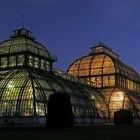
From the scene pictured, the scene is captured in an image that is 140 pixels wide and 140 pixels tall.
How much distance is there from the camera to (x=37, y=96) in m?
75.8

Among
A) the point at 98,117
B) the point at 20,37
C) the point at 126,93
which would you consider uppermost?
the point at 20,37

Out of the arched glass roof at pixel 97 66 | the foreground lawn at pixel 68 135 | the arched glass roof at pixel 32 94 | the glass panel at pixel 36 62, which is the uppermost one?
the arched glass roof at pixel 97 66

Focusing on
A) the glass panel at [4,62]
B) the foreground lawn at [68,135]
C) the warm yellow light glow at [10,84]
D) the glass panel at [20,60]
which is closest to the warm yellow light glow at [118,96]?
the glass panel at [20,60]

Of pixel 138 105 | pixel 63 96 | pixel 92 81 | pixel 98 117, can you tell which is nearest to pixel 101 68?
pixel 92 81

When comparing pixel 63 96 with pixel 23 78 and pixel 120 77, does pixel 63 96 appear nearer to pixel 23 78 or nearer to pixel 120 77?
pixel 23 78

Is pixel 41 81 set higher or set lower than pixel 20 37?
lower

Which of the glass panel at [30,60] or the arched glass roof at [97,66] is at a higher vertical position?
the arched glass roof at [97,66]

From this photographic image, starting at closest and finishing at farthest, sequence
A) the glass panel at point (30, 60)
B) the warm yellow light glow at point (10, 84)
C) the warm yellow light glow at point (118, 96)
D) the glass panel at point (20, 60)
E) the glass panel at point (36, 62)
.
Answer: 1. the warm yellow light glow at point (10, 84)
2. the glass panel at point (20, 60)
3. the glass panel at point (30, 60)
4. the glass panel at point (36, 62)
5. the warm yellow light glow at point (118, 96)

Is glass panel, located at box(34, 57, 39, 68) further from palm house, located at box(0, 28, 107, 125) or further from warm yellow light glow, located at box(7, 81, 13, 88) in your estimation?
warm yellow light glow, located at box(7, 81, 13, 88)

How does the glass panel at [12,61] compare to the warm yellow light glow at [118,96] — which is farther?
the warm yellow light glow at [118,96]

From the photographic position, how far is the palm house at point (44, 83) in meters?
74.8

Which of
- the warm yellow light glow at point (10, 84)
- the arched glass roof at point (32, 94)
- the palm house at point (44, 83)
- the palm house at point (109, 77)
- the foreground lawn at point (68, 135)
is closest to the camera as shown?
the foreground lawn at point (68, 135)

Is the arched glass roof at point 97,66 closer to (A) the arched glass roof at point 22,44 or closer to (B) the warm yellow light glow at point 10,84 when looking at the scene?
(A) the arched glass roof at point 22,44

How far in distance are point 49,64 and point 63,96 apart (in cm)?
5020
